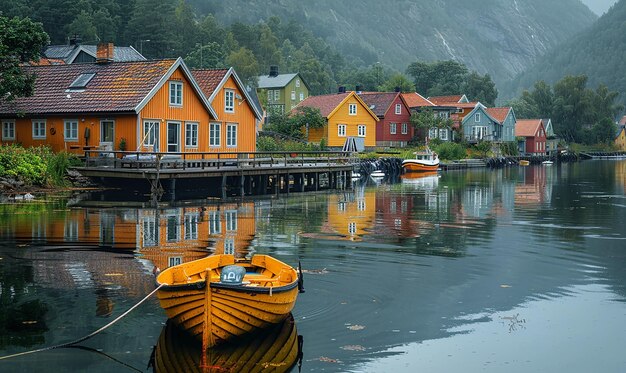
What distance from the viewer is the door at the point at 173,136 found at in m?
52.5

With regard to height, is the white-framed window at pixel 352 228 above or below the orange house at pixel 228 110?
below

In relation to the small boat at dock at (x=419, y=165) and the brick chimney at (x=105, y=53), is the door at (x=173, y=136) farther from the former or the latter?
the small boat at dock at (x=419, y=165)

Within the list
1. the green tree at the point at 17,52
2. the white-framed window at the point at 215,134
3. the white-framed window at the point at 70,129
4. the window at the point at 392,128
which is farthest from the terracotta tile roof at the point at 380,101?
the green tree at the point at 17,52

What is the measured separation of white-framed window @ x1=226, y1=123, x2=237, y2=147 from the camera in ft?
194

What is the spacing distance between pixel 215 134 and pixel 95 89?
360 inches

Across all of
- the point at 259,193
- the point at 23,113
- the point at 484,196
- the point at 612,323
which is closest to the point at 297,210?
the point at 259,193

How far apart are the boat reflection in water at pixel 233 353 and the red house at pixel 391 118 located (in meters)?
87.5

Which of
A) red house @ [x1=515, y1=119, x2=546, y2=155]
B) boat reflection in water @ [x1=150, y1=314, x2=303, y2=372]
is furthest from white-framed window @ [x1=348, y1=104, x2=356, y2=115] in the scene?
boat reflection in water @ [x1=150, y1=314, x2=303, y2=372]

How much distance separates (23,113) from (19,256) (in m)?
28.5

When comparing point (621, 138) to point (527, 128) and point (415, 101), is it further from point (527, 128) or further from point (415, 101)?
point (415, 101)

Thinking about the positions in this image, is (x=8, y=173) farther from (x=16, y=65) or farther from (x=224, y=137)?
(x=224, y=137)

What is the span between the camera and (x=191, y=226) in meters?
32.0

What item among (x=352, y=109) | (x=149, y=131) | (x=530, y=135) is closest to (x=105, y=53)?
(x=149, y=131)

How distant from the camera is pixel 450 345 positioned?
1558 cm
